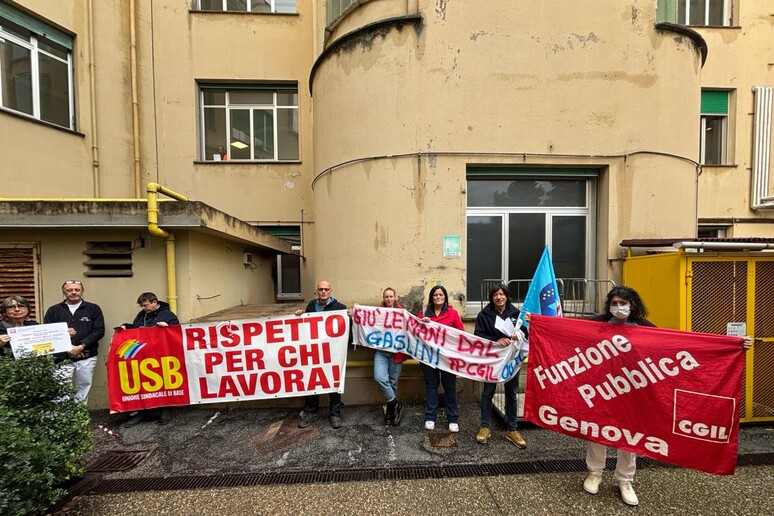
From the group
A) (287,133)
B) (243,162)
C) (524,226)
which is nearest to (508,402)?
(524,226)

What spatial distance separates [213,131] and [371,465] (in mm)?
9066

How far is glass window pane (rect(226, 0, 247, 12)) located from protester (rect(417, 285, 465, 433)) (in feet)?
31.3

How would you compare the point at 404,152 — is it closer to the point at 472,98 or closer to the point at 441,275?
the point at 472,98

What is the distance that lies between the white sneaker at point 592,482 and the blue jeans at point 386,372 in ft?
7.10

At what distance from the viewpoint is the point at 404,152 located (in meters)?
5.13

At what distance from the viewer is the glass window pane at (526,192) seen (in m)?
5.54

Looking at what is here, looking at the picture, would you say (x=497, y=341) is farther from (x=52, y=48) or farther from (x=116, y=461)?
(x=52, y=48)

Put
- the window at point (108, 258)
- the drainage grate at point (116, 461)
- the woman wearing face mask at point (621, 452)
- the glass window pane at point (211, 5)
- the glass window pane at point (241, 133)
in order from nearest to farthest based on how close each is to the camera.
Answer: the woman wearing face mask at point (621, 452) < the drainage grate at point (116, 461) < the window at point (108, 258) < the glass window pane at point (211, 5) < the glass window pane at point (241, 133)

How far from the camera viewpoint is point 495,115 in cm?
512

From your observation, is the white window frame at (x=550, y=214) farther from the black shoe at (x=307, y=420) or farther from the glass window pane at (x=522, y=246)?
the black shoe at (x=307, y=420)

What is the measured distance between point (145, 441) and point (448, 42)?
670 cm

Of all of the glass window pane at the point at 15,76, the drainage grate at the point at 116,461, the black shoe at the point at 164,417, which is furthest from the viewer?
the glass window pane at the point at 15,76

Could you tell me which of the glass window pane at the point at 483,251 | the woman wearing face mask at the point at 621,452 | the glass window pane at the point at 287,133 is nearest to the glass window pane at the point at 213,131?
the glass window pane at the point at 287,133

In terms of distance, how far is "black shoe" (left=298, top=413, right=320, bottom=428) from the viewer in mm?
4195
